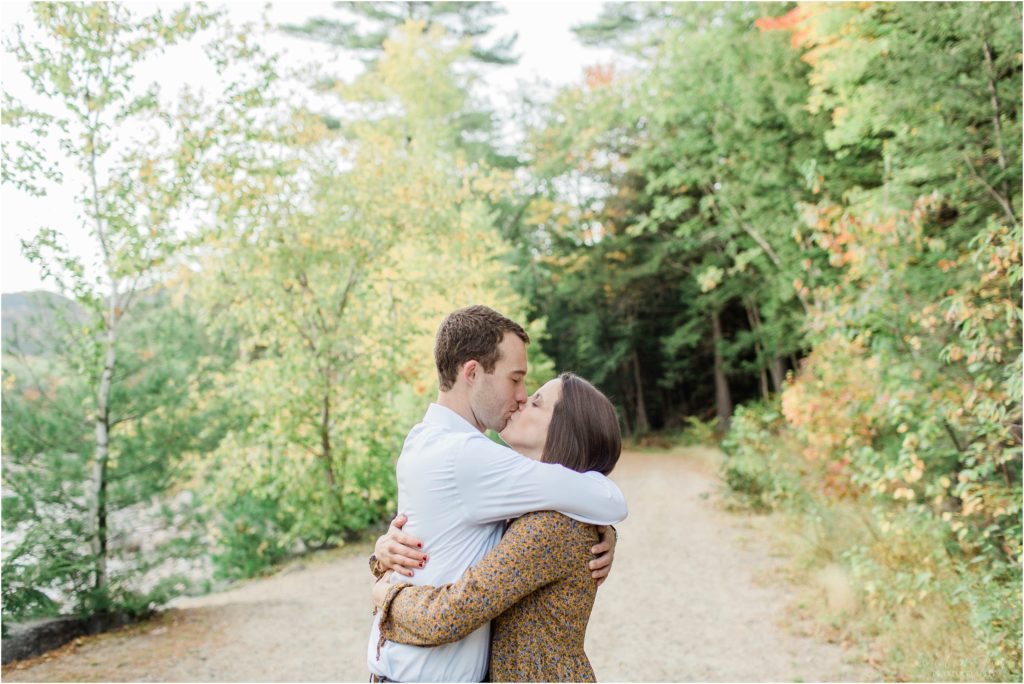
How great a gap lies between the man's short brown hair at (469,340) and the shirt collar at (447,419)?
97 mm

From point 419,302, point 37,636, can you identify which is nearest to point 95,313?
point 37,636

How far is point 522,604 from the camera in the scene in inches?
84.1

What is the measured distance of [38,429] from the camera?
6.54 m

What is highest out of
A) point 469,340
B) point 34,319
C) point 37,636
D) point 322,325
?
point 34,319

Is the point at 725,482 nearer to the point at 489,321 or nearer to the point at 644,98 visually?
the point at 644,98

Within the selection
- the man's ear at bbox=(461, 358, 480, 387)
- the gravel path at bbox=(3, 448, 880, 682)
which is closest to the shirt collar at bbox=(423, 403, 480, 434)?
the man's ear at bbox=(461, 358, 480, 387)

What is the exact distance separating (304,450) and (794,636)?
615 cm

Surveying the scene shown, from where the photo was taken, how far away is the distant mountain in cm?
656

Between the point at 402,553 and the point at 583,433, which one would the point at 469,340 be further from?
the point at 402,553

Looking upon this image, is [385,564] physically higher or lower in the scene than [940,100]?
lower

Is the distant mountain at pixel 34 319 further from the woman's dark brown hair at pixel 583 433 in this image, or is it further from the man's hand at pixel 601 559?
the man's hand at pixel 601 559

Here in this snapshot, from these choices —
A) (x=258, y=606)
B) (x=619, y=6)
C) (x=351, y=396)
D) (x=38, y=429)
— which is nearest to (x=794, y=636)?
(x=258, y=606)

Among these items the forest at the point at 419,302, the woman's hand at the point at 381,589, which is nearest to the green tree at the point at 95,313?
the forest at the point at 419,302

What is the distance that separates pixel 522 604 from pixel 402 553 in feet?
1.18
